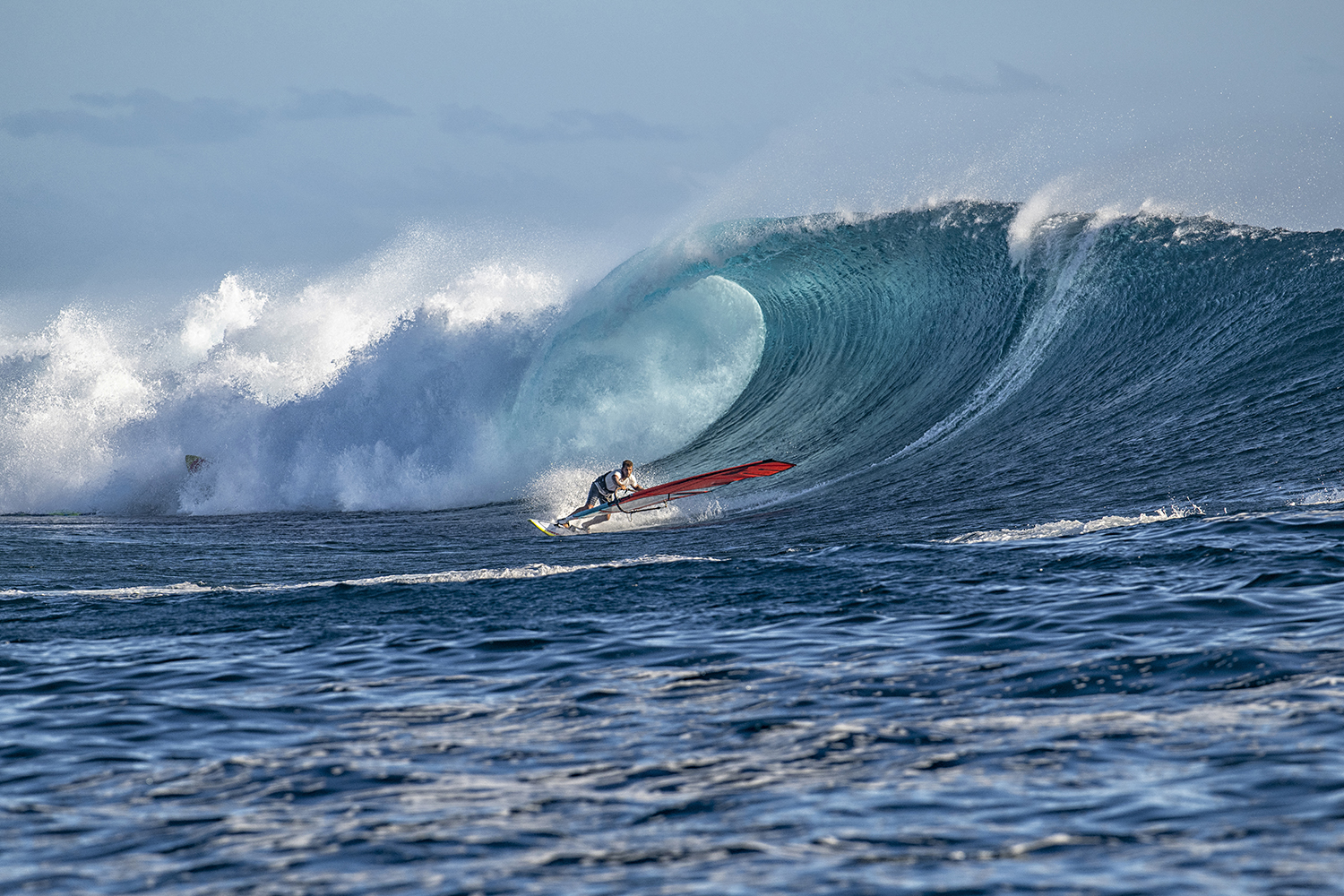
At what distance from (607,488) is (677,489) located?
888mm

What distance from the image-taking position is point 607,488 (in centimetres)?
1380

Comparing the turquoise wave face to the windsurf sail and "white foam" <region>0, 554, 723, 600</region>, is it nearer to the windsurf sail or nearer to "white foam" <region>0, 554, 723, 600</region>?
the windsurf sail

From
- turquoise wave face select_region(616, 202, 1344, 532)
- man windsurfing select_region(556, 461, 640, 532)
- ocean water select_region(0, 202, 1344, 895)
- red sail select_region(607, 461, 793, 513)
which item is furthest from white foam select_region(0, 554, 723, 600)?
red sail select_region(607, 461, 793, 513)

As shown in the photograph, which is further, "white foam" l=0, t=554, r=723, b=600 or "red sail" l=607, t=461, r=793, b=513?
"red sail" l=607, t=461, r=793, b=513

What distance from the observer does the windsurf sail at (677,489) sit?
13.7 m

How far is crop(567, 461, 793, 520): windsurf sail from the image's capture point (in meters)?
13.7

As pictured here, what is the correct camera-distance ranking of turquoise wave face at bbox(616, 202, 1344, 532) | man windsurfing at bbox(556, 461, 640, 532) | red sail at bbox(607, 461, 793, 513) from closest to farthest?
1. turquoise wave face at bbox(616, 202, 1344, 532)
2. man windsurfing at bbox(556, 461, 640, 532)
3. red sail at bbox(607, 461, 793, 513)

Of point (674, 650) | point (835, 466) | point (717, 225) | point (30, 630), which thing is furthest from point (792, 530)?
point (717, 225)

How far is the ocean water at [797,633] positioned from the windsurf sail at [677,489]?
282 mm

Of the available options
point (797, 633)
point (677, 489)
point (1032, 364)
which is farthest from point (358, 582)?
point (1032, 364)

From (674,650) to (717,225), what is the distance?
15635 millimetres

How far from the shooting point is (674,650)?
6371 mm

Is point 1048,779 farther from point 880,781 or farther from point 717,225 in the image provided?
point 717,225

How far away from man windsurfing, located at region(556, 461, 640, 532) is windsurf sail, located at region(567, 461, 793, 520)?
0.07 metres
